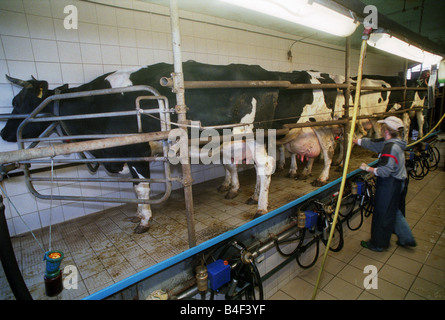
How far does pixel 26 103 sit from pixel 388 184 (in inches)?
183

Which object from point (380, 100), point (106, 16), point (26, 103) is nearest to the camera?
point (26, 103)

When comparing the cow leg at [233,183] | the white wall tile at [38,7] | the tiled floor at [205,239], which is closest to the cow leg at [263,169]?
the tiled floor at [205,239]

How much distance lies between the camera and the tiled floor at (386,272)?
2.88 m

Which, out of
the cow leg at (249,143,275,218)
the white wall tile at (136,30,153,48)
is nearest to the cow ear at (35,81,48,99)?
the white wall tile at (136,30,153,48)

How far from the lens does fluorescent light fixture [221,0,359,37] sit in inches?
69.7

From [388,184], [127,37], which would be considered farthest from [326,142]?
[127,37]

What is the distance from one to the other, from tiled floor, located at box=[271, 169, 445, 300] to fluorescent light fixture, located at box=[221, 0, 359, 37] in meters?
3.08

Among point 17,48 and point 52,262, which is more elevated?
point 17,48

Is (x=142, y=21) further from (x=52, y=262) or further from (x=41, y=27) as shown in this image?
(x=52, y=262)

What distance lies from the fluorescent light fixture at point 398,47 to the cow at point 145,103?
1497mm

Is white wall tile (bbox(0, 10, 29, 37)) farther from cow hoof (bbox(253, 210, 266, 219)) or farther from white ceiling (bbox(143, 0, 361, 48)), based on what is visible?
cow hoof (bbox(253, 210, 266, 219))

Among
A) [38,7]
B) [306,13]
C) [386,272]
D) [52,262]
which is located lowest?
[386,272]

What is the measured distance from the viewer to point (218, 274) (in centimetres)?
213

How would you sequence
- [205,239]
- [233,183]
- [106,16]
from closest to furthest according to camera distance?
1. [205,239]
2. [106,16]
3. [233,183]
